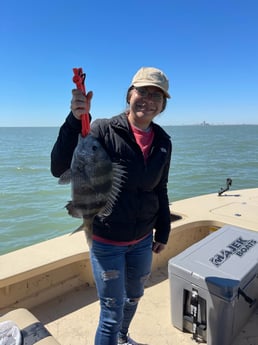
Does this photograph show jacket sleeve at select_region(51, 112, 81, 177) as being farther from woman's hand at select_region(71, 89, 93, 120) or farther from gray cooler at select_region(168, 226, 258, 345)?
gray cooler at select_region(168, 226, 258, 345)

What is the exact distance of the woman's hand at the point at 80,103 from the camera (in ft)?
4.24

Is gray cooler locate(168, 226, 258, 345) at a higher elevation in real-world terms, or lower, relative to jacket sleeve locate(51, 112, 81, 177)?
lower

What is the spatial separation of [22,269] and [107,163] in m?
1.41

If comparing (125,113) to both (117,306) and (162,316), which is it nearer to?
(117,306)

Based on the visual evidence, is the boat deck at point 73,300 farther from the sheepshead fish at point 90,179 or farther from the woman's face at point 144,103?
the woman's face at point 144,103

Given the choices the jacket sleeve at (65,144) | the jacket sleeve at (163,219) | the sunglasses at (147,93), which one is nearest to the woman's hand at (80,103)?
the jacket sleeve at (65,144)

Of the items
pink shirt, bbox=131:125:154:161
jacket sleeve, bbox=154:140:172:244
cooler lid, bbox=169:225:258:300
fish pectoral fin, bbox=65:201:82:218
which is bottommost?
cooler lid, bbox=169:225:258:300

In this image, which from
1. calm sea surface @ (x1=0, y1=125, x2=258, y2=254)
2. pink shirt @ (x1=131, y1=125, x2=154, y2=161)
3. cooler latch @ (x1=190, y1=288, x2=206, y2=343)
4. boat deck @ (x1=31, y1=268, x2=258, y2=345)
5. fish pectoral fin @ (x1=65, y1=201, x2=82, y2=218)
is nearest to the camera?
fish pectoral fin @ (x1=65, y1=201, x2=82, y2=218)

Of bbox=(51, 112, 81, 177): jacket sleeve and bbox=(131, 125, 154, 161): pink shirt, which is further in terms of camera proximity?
bbox=(131, 125, 154, 161): pink shirt

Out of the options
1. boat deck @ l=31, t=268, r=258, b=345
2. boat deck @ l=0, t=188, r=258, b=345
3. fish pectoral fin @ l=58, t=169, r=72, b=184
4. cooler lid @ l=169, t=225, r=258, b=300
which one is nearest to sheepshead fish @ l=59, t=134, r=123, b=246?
fish pectoral fin @ l=58, t=169, r=72, b=184

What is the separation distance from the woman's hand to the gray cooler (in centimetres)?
139

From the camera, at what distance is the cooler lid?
199cm

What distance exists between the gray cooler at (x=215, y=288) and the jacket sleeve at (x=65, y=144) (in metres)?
1.21

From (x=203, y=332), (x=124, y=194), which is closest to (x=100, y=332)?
(x=124, y=194)
